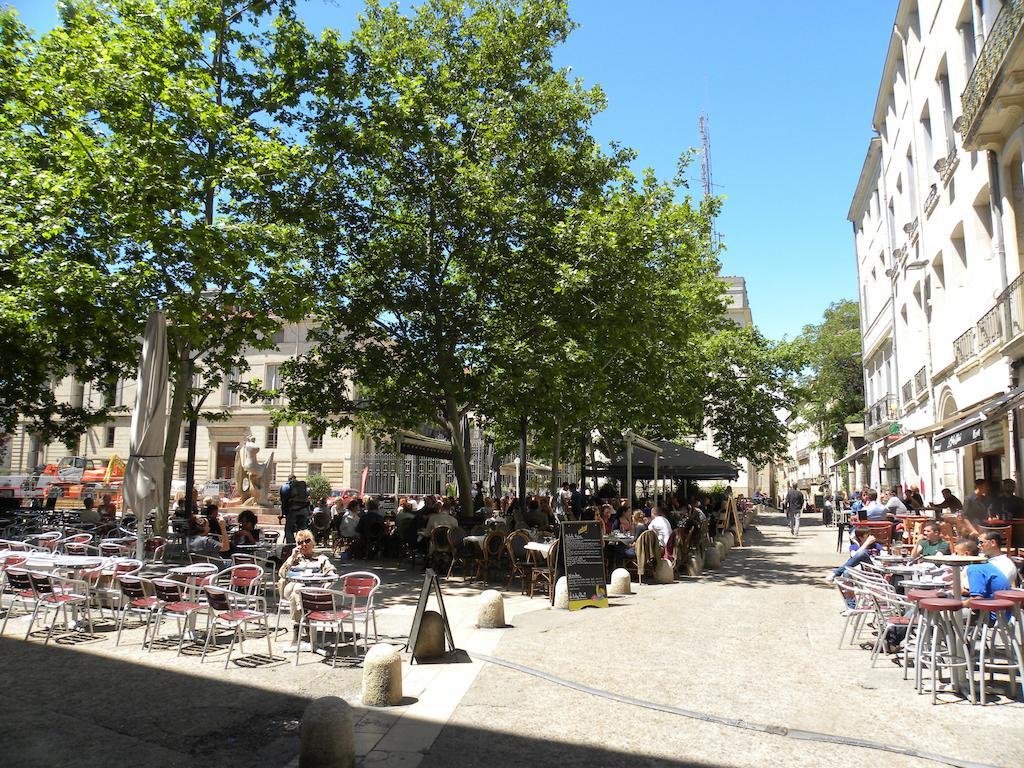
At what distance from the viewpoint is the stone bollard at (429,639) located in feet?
25.0

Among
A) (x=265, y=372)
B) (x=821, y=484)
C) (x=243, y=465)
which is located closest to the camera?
(x=243, y=465)

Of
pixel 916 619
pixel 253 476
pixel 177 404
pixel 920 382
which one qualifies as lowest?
pixel 916 619

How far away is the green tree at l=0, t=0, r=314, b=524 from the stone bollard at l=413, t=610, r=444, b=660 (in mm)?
7563

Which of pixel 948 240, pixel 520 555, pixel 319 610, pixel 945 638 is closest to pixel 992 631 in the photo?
pixel 945 638

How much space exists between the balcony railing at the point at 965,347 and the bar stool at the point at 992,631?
1117cm

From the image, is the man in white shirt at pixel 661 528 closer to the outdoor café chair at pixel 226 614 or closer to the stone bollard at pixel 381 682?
the outdoor café chair at pixel 226 614

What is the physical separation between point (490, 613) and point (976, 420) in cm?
917

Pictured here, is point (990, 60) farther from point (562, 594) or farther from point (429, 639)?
point (429, 639)

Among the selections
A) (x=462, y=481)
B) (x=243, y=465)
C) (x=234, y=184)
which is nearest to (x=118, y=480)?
(x=243, y=465)

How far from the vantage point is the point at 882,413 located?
102 feet

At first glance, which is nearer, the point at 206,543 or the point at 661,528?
the point at 206,543

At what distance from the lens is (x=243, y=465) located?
2939 cm

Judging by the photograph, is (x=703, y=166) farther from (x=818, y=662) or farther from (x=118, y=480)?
(x=818, y=662)

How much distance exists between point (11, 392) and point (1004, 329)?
1973 cm
